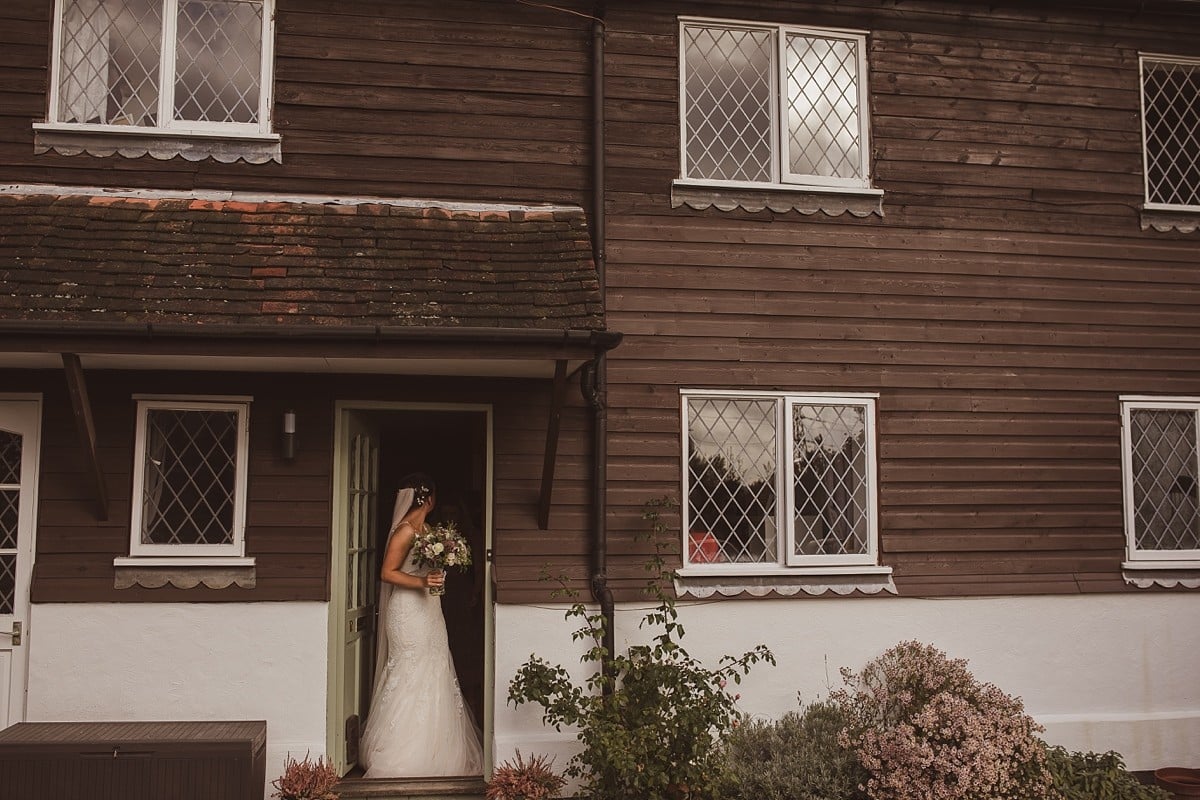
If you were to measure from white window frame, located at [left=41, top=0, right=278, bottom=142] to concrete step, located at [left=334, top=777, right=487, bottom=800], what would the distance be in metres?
4.37

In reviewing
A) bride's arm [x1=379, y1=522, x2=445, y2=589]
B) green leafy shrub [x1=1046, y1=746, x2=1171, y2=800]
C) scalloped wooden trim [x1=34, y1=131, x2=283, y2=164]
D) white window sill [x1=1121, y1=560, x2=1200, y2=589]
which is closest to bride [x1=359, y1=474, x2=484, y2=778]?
bride's arm [x1=379, y1=522, x2=445, y2=589]

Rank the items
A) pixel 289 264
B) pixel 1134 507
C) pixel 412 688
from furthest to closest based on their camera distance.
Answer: pixel 1134 507 → pixel 412 688 → pixel 289 264

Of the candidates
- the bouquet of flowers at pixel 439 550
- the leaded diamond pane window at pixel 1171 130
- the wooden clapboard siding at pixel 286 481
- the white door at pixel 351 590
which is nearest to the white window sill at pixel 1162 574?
the leaded diamond pane window at pixel 1171 130

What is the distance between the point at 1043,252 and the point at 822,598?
315cm

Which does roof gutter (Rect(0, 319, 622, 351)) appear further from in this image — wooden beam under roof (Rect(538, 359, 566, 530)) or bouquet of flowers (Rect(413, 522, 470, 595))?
bouquet of flowers (Rect(413, 522, 470, 595))

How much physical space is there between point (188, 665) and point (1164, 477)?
714cm

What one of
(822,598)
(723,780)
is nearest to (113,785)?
(723,780)

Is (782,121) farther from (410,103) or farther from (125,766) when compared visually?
(125,766)

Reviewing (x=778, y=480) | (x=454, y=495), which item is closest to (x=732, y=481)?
(x=778, y=480)

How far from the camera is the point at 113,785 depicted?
19.3ft

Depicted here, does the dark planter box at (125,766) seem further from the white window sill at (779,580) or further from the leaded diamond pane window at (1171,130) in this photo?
the leaded diamond pane window at (1171,130)

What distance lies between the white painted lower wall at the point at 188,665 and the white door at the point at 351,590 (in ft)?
0.80

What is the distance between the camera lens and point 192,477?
22.6 ft

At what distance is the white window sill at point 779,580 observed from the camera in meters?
7.26
